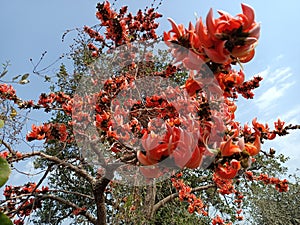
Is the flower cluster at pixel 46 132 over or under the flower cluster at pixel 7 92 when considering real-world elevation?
under

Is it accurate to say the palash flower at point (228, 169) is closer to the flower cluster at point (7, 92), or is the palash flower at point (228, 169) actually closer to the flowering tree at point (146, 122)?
the flowering tree at point (146, 122)

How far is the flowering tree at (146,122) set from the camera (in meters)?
0.61

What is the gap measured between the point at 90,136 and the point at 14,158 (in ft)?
2.58

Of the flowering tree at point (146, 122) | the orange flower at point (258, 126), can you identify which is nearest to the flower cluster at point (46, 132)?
the flowering tree at point (146, 122)

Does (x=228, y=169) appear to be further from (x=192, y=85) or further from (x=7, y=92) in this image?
(x=7, y=92)

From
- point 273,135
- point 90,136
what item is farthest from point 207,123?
point 90,136

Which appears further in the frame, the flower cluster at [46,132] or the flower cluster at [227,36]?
the flower cluster at [46,132]

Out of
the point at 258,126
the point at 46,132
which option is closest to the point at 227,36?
the point at 258,126

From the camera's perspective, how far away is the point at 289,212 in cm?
721

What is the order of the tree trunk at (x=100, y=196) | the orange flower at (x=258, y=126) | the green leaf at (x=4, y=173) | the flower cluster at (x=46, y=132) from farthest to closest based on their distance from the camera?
the tree trunk at (x=100, y=196), the flower cluster at (x=46, y=132), the orange flower at (x=258, y=126), the green leaf at (x=4, y=173)

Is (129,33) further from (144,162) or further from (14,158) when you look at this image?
(144,162)

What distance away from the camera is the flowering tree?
2.00 feet

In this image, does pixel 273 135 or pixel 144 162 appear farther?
pixel 273 135

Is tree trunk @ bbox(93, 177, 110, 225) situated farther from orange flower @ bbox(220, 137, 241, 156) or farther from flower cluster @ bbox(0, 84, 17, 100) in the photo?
orange flower @ bbox(220, 137, 241, 156)
